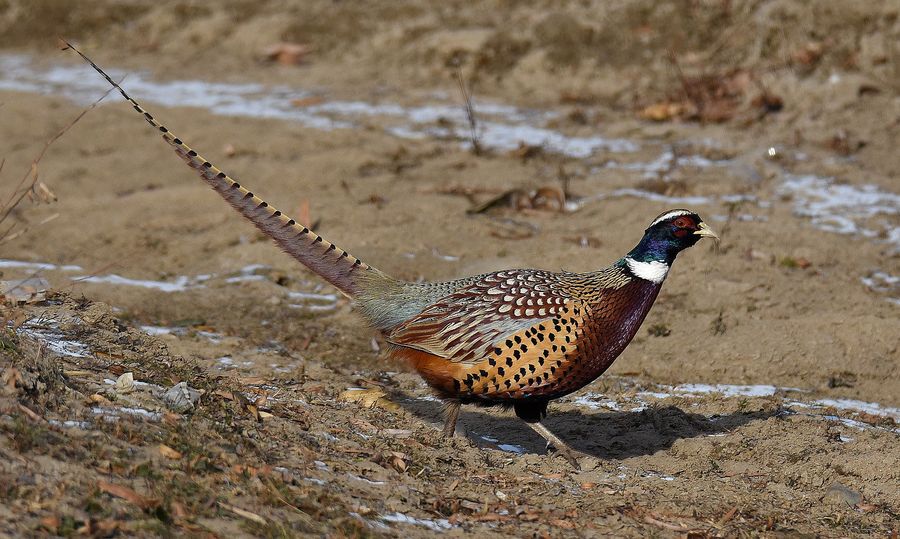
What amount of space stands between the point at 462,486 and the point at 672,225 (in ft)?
5.45

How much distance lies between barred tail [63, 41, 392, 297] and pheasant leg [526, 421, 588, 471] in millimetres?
1035

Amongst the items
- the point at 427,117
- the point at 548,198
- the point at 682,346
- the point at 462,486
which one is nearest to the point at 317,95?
the point at 427,117

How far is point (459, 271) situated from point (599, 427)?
2.10 meters

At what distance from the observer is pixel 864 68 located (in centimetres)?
1034

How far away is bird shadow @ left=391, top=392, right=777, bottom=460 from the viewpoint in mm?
5332

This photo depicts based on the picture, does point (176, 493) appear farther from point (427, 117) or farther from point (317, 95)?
point (317, 95)

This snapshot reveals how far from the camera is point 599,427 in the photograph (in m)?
5.58

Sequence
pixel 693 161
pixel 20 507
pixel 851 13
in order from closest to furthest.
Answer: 1. pixel 20 507
2. pixel 693 161
3. pixel 851 13

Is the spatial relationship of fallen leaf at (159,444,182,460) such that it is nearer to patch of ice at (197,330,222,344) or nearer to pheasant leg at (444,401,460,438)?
pheasant leg at (444,401,460,438)

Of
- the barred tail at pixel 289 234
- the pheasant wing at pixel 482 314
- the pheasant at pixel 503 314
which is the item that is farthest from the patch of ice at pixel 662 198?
the barred tail at pixel 289 234

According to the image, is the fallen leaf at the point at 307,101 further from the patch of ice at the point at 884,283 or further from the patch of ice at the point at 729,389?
the patch of ice at the point at 729,389

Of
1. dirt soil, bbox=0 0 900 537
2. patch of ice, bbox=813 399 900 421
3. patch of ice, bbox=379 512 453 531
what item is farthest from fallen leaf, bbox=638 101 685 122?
patch of ice, bbox=379 512 453 531

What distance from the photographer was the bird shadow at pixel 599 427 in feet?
17.5

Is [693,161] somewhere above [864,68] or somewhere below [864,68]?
below
